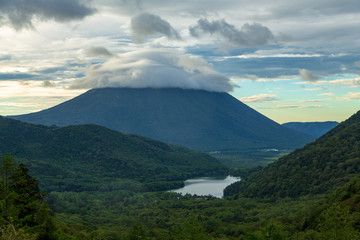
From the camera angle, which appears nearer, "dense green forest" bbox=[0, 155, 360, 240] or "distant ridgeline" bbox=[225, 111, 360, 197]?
"dense green forest" bbox=[0, 155, 360, 240]

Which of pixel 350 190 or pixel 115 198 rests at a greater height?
pixel 350 190

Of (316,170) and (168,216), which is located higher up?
(316,170)

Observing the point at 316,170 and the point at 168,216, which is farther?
the point at 316,170

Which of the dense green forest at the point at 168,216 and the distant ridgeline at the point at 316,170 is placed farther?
the distant ridgeline at the point at 316,170

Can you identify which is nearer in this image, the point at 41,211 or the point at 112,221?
the point at 41,211

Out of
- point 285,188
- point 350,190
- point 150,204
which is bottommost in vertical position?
point 150,204

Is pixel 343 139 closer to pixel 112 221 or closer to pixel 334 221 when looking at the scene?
pixel 112 221

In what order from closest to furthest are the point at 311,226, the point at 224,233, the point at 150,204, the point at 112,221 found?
the point at 311,226 < the point at 224,233 < the point at 112,221 < the point at 150,204

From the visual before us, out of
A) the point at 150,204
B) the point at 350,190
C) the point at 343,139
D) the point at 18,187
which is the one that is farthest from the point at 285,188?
the point at 18,187
